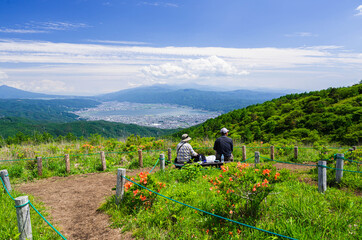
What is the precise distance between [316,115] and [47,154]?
2159cm

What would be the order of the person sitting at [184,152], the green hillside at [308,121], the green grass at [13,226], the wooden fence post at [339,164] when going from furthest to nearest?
the green hillside at [308,121]
the person sitting at [184,152]
the wooden fence post at [339,164]
the green grass at [13,226]

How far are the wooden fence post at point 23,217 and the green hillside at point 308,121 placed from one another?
13554 millimetres

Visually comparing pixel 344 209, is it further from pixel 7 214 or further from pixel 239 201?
pixel 7 214

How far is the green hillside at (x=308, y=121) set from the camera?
1622 centimetres

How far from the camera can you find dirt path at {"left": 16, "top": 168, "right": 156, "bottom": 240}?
13.4 ft

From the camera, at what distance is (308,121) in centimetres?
1936

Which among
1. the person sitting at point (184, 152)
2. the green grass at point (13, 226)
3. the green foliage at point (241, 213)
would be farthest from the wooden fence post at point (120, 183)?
the person sitting at point (184, 152)

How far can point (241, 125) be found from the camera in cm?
2412

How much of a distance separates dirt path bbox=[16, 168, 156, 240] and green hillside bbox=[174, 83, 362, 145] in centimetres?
1088

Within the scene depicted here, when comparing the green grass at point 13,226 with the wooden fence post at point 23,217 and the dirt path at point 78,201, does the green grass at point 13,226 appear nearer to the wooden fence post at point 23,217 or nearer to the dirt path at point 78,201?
the wooden fence post at point 23,217

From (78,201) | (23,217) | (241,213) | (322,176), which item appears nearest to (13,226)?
(23,217)

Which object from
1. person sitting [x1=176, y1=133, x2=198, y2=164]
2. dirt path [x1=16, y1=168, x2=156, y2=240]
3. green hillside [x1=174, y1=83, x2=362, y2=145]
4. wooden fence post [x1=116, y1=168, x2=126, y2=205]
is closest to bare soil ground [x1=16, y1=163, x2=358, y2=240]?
dirt path [x1=16, y1=168, x2=156, y2=240]

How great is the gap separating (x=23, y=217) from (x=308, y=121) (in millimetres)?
21710

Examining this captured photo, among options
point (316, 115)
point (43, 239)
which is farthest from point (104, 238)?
point (316, 115)
